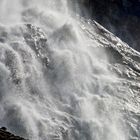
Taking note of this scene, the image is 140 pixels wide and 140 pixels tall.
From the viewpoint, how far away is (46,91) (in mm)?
49281

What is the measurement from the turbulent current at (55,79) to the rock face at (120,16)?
613cm

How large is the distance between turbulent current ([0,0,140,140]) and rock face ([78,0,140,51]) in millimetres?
6129

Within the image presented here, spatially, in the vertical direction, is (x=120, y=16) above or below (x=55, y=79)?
above

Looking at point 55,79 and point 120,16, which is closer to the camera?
point 55,79

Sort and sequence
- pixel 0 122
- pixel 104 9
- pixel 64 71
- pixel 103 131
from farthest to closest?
pixel 104 9 < pixel 64 71 < pixel 103 131 < pixel 0 122

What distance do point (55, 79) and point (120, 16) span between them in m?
25.0

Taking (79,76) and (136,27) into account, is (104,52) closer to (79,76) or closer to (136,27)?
(79,76)

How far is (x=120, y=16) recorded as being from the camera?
237ft

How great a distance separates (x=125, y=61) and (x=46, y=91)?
50.6ft

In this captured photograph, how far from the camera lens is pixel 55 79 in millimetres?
51062

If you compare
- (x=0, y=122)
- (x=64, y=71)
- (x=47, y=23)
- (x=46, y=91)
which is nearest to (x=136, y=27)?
(x=47, y=23)

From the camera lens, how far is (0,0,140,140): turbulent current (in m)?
45.0

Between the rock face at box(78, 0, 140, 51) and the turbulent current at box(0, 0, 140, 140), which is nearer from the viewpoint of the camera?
the turbulent current at box(0, 0, 140, 140)

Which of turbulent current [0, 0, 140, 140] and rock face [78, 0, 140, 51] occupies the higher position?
rock face [78, 0, 140, 51]
